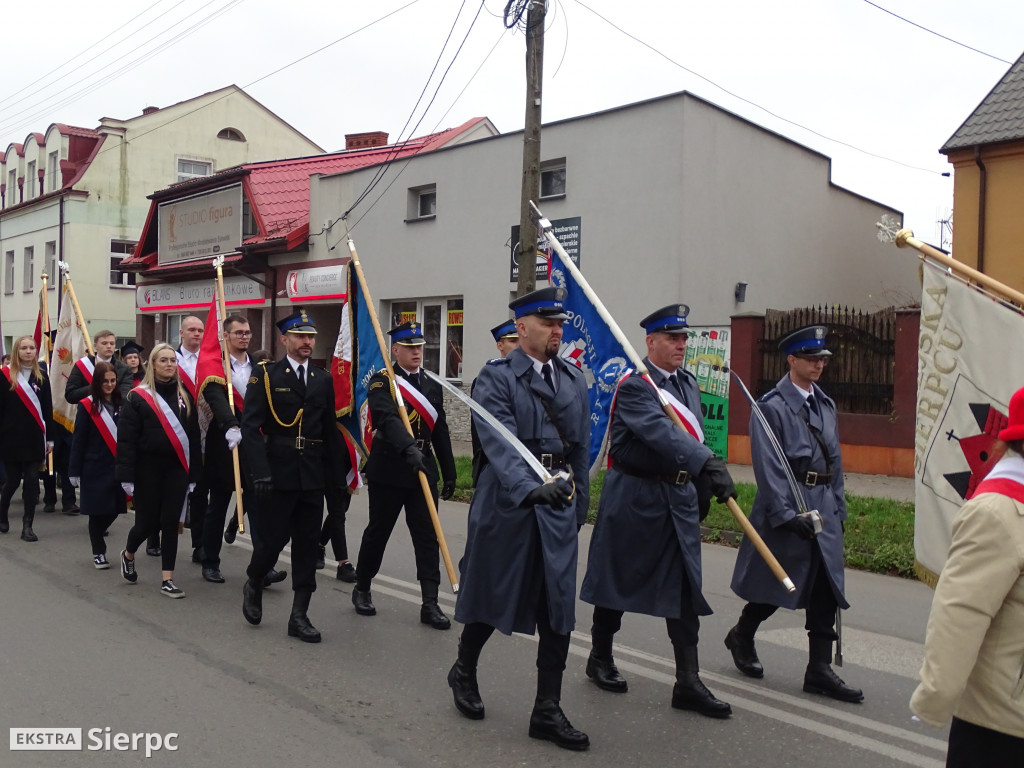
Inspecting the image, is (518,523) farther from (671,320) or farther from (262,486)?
(262,486)

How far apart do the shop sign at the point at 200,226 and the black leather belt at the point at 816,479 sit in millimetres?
22145

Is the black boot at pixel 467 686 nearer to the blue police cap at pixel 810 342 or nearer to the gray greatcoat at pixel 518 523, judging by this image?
the gray greatcoat at pixel 518 523

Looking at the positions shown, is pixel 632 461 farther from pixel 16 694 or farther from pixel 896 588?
pixel 896 588

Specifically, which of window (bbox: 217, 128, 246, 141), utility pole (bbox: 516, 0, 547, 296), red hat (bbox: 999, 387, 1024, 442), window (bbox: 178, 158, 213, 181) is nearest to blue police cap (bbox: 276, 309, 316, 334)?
red hat (bbox: 999, 387, 1024, 442)

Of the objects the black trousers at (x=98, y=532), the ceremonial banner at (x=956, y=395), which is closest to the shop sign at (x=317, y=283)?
the black trousers at (x=98, y=532)

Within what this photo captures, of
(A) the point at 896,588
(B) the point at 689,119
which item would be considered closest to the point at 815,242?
(B) the point at 689,119

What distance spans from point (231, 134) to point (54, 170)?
6467 mm

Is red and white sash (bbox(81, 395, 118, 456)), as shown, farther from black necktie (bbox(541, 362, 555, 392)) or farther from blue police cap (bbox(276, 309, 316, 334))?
black necktie (bbox(541, 362, 555, 392))

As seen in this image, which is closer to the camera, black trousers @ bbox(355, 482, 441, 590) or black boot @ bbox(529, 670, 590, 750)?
black boot @ bbox(529, 670, 590, 750)

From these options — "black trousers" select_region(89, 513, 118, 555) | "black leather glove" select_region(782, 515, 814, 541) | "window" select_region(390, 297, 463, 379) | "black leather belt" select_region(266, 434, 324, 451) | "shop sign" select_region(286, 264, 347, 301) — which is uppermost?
"shop sign" select_region(286, 264, 347, 301)

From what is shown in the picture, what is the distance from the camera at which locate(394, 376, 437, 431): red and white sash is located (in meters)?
6.88

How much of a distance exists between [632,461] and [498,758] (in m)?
1.58

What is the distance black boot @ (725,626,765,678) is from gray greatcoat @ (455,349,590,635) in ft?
4.46

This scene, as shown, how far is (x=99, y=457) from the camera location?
28.6 ft
